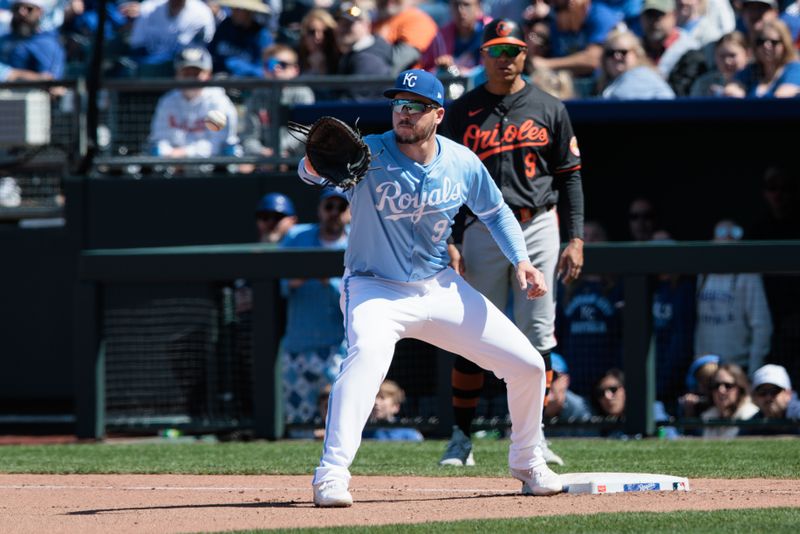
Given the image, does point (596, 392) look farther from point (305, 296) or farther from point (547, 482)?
point (547, 482)

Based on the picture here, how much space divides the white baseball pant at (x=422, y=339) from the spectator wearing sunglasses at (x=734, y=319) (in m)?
3.69

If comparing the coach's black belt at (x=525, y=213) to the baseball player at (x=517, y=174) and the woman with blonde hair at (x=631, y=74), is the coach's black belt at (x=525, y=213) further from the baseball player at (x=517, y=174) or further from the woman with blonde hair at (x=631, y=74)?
the woman with blonde hair at (x=631, y=74)

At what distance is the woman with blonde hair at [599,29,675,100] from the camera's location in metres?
10.6

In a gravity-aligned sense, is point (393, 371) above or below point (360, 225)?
below

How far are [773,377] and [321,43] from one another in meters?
5.02

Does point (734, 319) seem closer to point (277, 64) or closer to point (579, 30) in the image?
point (579, 30)

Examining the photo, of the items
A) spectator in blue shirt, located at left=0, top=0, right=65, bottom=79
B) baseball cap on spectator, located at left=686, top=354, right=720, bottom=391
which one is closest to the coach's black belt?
baseball cap on spectator, located at left=686, top=354, right=720, bottom=391

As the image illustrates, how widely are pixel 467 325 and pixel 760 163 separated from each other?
661 centimetres

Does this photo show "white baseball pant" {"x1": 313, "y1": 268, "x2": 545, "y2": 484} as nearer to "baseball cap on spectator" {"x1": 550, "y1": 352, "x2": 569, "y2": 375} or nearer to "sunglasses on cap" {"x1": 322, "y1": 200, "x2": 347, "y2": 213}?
"baseball cap on spectator" {"x1": 550, "y1": 352, "x2": 569, "y2": 375}

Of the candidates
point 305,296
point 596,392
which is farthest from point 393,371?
point 596,392

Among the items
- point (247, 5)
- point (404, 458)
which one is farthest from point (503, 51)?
point (247, 5)

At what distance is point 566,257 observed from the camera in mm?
6758

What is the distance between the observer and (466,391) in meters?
6.92

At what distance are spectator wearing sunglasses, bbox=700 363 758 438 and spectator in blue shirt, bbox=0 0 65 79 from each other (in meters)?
7.40
